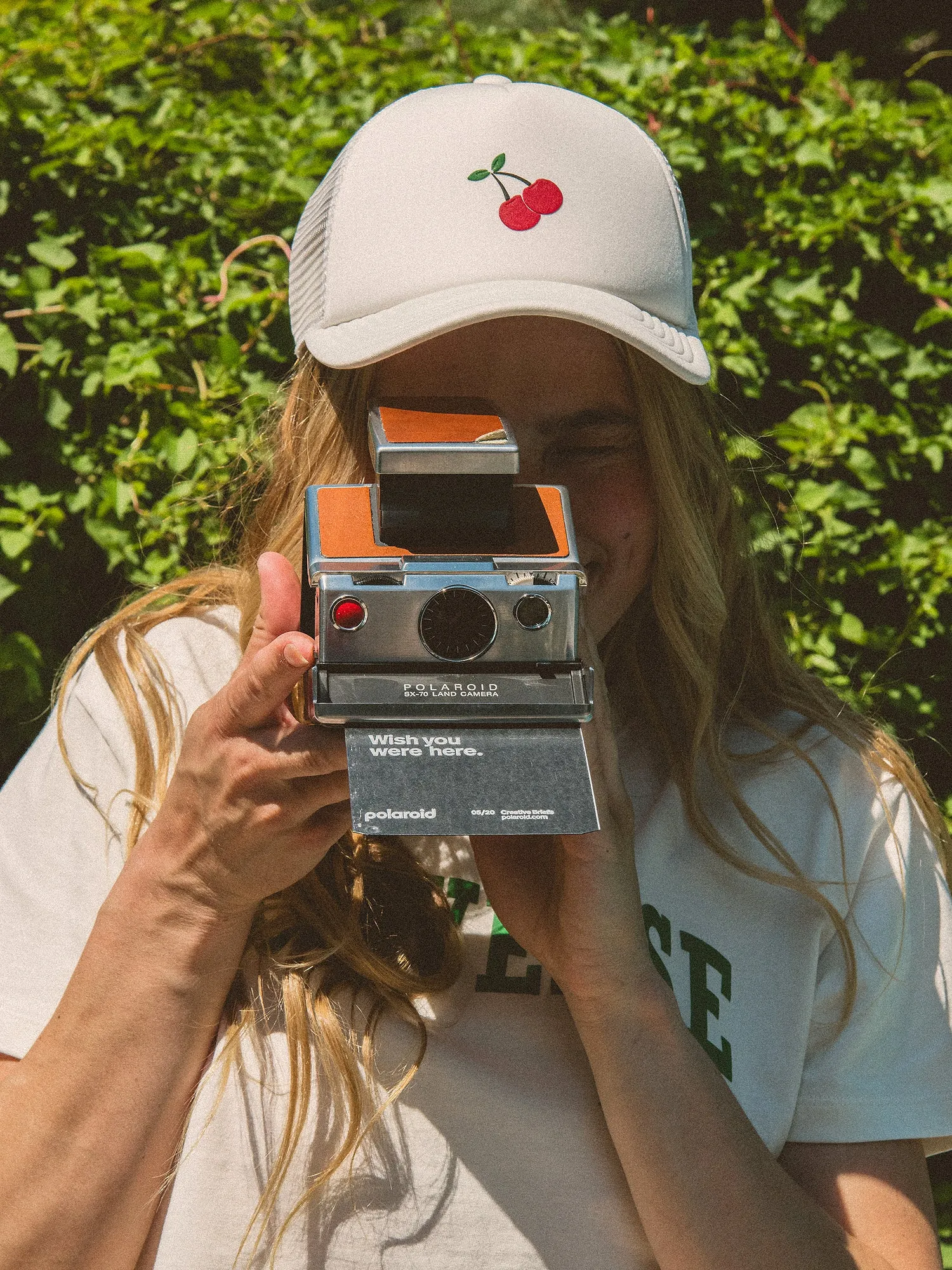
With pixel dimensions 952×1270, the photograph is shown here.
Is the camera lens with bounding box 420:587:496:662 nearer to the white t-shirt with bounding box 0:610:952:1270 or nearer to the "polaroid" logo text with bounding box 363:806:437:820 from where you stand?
the "polaroid" logo text with bounding box 363:806:437:820

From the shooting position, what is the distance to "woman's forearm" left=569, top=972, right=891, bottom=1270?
131cm

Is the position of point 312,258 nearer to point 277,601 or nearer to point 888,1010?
point 277,601

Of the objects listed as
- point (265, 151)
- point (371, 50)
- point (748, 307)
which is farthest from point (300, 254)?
point (371, 50)

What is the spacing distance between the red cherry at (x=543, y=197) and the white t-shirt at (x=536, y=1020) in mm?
710

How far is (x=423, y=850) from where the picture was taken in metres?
1.59

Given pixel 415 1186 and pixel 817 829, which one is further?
pixel 817 829

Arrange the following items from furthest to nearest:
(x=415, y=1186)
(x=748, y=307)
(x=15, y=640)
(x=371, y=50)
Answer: (x=371, y=50)
(x=748, y=307)
(x=15, y=640)
(x=415, y=1186)

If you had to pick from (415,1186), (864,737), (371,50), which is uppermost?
(371,50)

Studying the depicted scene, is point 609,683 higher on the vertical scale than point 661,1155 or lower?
higher

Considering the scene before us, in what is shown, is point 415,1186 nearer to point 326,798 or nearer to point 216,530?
point 326,798

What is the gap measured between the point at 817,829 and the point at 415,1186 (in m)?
0.70

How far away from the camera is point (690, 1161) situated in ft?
4.34

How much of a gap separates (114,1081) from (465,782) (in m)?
0.56

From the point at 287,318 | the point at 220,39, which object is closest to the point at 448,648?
the point at 287,318
